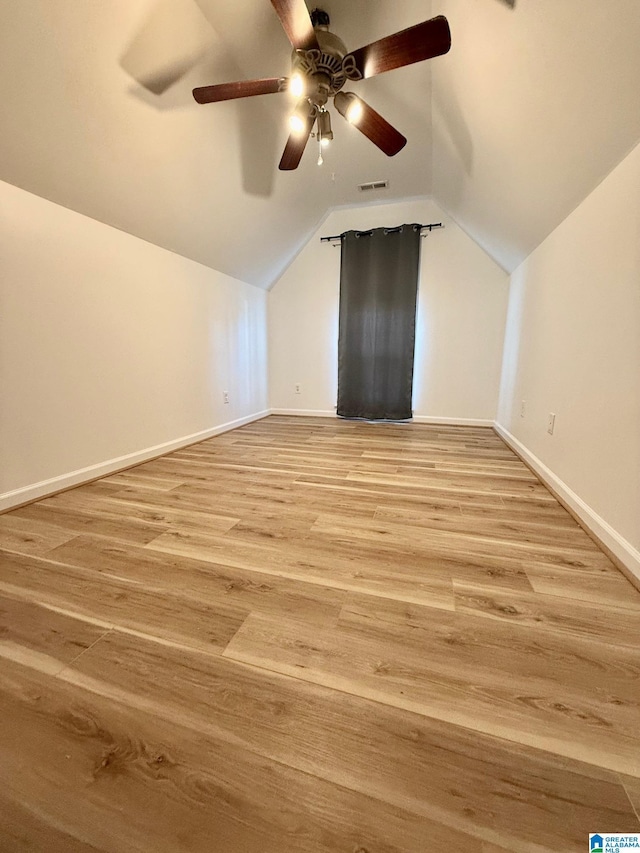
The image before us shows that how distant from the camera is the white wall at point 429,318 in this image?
3455 millimetres

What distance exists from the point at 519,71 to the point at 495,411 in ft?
9.19

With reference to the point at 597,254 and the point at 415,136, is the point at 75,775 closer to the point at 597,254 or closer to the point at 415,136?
the point at 597,254

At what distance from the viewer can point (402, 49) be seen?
1.26 m

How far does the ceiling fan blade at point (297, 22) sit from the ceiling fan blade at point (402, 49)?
17 centimetres

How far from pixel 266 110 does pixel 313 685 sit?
2.98 metres

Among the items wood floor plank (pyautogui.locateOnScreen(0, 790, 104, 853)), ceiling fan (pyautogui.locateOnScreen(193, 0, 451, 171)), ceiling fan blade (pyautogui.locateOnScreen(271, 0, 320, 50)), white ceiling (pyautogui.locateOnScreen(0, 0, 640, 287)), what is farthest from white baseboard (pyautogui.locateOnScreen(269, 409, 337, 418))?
wood floor plank (pyautogui.locateOnScreen(0, 790, 104, 853))

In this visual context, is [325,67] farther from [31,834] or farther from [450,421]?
[450,421]

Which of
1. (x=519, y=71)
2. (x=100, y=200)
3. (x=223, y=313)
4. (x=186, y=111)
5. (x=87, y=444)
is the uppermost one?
(x=186, y=111)

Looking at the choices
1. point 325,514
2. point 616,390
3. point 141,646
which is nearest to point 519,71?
point 616,390

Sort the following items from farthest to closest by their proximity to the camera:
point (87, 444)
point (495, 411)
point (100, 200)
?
1. point (495, 411)
2. point (87, 444)
3. point (100, 200)

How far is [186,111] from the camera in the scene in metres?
1.77

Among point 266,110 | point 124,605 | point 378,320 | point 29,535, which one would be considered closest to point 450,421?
point 378,320

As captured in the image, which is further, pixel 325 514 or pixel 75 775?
pixel 325 514

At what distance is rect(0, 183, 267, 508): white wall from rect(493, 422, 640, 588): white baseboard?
8.97 ft
